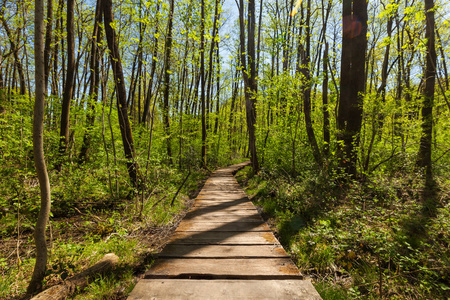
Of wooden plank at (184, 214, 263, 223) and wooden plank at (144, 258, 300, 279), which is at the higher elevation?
wooden plank at (144, 258, 300, 279)

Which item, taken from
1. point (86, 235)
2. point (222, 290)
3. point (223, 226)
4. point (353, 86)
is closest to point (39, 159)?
point (86, 235)

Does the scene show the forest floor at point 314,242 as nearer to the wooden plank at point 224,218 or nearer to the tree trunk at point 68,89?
the wooden plank at point 224,218

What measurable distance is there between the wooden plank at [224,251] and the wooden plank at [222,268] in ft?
0.31

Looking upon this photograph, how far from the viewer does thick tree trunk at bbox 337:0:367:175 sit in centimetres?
518

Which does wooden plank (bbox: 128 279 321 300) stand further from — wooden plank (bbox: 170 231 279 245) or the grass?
wooden plank (bbox: 170 231 279 245)

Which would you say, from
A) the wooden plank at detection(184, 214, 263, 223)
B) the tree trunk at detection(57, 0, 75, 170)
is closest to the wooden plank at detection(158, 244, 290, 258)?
the wooden plank at detection(184, 214, 263, 223)

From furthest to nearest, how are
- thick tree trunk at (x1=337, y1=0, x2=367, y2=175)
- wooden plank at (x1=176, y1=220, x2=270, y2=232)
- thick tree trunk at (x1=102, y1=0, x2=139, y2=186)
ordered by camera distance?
1. thick tree trunk at (x1=337, y1=0, x2=367, y2=175)
2. thick tree trunk at (x1=102, y1=0, x2=139, y2=186)
3. wooden plank at (x1=176, y1=220, x2=270, y2=232)

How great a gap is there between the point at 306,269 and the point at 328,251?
49 cm

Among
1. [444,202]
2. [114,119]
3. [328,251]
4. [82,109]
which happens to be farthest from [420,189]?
[82,109]

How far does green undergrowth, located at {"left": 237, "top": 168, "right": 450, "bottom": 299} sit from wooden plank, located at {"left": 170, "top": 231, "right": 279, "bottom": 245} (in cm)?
54

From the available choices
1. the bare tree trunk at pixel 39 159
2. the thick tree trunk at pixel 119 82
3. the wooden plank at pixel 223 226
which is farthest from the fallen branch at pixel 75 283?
the thick tree trunk at pixel 119 82

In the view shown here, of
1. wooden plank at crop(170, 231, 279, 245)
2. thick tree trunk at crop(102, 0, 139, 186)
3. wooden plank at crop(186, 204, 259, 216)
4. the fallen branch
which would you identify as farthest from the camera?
thick tree trunk at crop(102, 0, 139, 186)

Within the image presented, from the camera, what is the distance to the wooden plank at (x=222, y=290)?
1.73 meters

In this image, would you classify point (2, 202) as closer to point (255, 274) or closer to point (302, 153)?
point (255, 274)
